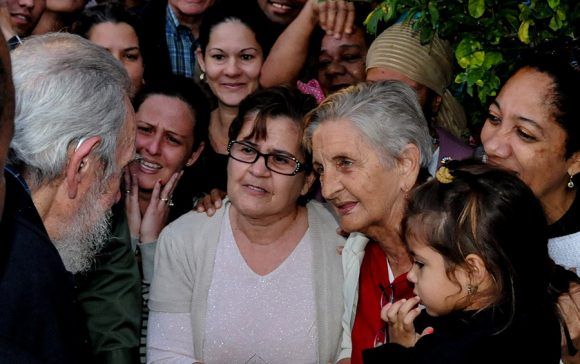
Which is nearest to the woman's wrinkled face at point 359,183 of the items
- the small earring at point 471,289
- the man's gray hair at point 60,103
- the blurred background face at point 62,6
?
the small earring at point 471,289

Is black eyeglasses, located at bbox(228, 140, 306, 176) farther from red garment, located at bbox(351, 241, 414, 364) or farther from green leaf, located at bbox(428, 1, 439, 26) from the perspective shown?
green leaf, located at bbox(428, 1, 439, 26)

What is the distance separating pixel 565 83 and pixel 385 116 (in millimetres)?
771

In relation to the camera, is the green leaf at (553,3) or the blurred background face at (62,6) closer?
the green leaf at (553,3)

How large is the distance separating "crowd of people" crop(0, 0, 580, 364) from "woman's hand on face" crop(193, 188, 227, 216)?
0.01 metres

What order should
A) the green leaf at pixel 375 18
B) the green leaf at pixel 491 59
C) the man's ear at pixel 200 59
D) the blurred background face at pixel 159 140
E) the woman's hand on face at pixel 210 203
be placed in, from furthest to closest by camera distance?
the man's ear at pixel 200 59, the blurred background face at pixel 159 140, the woman's hand on face at pixel 210 203, the green leaf at pixel 375 18, the green leaf at pixel 491 59

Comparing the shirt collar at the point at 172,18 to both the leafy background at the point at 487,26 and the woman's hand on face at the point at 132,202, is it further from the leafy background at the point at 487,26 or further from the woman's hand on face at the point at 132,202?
the leafy background at the point at 487,26

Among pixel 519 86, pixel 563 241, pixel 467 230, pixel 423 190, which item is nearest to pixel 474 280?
pixel 467 230

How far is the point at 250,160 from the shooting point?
412cm

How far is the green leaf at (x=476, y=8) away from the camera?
3.46 meters

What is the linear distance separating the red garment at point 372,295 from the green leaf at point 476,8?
1.16 meters

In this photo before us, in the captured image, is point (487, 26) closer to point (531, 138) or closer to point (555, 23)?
point (555, 23)

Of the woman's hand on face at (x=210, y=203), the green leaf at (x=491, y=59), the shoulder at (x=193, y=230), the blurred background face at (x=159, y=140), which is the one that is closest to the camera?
the green leaf at (x=491, y=59)


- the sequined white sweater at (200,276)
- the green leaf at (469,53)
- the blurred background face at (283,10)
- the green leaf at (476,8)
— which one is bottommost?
the sequined white sweater at (200,276)

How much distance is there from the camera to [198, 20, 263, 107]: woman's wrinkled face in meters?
5.20
